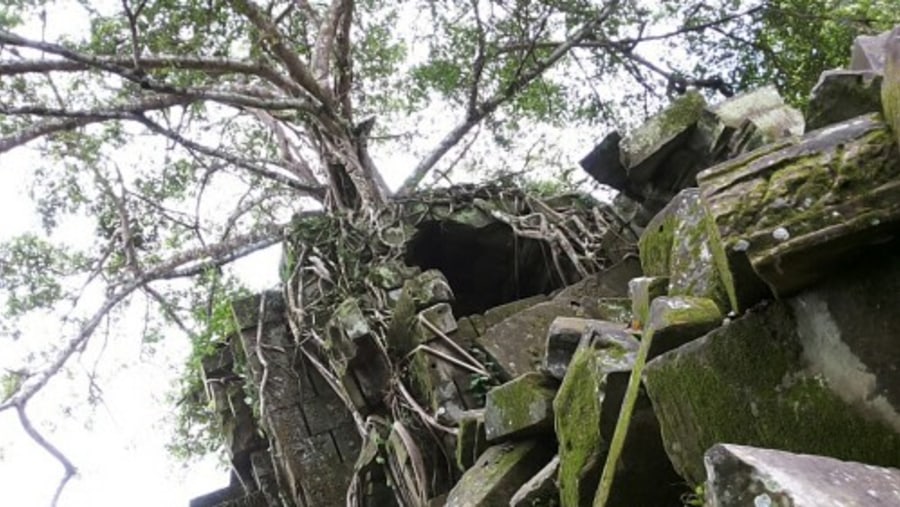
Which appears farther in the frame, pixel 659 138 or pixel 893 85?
pixel 659 138

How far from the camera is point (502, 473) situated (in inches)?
114

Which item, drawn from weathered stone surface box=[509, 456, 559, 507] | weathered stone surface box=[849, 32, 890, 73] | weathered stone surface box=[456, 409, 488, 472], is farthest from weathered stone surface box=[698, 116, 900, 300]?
weathered stone surface box=[456, 409, 488, 472]

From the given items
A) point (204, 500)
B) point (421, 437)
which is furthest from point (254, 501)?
point (421, 437)

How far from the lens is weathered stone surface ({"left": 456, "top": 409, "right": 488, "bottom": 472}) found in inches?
131

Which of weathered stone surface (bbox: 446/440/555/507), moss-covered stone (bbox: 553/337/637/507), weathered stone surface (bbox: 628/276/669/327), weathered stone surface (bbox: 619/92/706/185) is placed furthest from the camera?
weathered stone surface (bbox: 619/92/706/185)

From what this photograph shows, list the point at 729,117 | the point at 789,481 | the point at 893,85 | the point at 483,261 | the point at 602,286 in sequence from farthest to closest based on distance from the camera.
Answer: the point at 483,261 → the point at 602,286 → the point at 729,117 → the point at 893,85 → the point at 789,481

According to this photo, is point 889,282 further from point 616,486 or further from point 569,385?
point 569,385

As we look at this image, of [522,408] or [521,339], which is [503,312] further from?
[522,408]

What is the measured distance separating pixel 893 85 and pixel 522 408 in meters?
1.66

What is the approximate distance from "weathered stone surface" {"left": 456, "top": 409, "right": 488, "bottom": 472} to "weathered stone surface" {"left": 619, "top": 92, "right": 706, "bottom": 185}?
1.69 meters

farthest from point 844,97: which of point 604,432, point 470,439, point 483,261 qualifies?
point 483,261

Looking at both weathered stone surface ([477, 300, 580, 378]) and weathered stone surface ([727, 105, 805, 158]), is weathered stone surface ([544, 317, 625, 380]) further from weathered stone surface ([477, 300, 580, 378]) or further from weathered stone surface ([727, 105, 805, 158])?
weathered stone surface ([727, 105, 805, 158])

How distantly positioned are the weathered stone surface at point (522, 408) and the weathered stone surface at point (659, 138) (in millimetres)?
1767

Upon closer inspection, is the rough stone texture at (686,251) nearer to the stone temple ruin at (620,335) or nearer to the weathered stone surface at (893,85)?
the stone temple ruin at (620,335)
